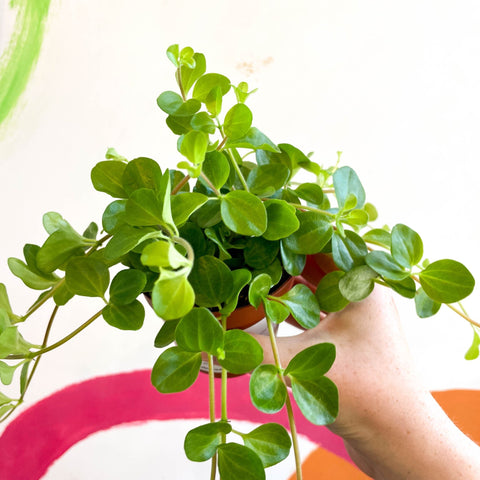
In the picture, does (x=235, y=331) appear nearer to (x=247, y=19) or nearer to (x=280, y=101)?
(x=280, y=101)

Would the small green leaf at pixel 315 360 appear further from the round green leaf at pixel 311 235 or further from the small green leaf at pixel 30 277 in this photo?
the small green leaf at pixel 30 277

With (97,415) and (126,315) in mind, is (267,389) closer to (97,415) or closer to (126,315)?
(126,315)

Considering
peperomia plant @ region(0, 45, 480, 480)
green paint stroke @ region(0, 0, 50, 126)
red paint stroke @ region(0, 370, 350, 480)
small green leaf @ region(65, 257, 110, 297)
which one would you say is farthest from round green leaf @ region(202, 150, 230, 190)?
Result: green paint stroke @ region(0, 0, 50, 126)

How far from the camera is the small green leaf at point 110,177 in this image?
407mm

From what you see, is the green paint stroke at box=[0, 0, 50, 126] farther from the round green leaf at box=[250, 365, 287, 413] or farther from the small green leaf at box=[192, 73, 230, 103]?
the round green leaf at box=[250, 365, 287, 413]

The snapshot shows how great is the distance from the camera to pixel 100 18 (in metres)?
1.04

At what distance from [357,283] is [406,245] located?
0.05m

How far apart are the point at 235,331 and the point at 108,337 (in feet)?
1.85

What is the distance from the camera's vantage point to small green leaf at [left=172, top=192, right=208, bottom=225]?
0.33 metres

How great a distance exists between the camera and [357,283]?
1.38ft

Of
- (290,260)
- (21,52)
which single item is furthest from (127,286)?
(21,52)

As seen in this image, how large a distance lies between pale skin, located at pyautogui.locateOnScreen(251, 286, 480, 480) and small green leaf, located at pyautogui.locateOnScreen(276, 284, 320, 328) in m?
0.05

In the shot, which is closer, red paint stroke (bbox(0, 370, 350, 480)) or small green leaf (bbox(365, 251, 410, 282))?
small green leaf (bbox(365, 251, 410, 282))

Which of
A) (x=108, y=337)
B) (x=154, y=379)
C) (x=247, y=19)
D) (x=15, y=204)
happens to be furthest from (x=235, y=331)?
(x=247, y=19)
